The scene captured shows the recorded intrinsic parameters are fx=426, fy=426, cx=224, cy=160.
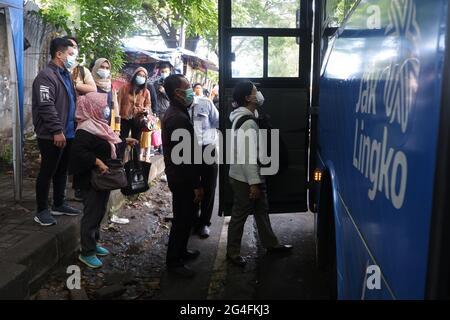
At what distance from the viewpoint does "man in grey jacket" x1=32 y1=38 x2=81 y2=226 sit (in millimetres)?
3982

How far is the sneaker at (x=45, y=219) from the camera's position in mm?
4012

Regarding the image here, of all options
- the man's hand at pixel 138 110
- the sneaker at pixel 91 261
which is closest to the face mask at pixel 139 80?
the man's hand at pixel 138 110

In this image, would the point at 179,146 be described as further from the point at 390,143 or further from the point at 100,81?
the point at 390,143

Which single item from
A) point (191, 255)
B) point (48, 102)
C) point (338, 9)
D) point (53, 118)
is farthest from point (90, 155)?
point (338, 9)

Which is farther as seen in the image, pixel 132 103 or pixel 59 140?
pixel 132 103

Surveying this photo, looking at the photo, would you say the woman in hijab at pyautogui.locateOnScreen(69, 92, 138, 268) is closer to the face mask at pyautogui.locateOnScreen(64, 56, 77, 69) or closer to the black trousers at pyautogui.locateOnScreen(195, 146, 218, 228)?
the face mask at pyautogui.locateOnScreen(64, 56, 77, 69)

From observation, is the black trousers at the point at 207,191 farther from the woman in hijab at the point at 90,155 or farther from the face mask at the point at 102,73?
the face mask at the point at 102,73

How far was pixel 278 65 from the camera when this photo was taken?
4.24m

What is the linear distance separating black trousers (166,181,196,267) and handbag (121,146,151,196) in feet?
2.65

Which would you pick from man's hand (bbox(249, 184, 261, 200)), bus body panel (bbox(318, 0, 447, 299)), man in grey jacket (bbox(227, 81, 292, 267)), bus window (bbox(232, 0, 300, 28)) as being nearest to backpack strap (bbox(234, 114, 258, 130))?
man in grey jacket (bbox(227, 81, 292, 267))

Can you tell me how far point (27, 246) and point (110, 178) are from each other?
2.79 feet
